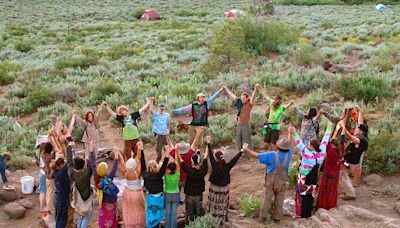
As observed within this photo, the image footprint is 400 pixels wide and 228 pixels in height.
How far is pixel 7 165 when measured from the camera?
1148 cm

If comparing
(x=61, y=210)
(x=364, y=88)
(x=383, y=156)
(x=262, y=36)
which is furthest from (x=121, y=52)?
(x=61, y=210)

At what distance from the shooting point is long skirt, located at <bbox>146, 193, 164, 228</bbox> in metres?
7.60

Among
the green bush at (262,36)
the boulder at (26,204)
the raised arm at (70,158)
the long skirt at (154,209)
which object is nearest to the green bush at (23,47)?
the green bush at (262,36)

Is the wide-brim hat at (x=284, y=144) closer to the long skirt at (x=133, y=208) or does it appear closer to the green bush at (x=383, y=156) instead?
the long skirt at (x=133, y=208)

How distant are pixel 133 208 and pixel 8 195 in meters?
3.81

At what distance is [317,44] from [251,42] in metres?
4.03

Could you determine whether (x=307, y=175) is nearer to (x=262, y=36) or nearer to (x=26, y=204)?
(x=26, y=204)

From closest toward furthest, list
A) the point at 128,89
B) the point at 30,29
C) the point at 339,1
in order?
the point at 128,89
the point at 30,29
the point at 339,1

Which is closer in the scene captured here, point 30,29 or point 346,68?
point 346,68

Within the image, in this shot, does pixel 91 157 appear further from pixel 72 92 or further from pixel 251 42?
pixel 251 42

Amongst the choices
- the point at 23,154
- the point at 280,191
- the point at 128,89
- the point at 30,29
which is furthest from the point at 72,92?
the point at 30,29

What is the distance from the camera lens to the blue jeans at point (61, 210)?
7.81 m

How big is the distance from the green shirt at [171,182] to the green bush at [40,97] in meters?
11.0

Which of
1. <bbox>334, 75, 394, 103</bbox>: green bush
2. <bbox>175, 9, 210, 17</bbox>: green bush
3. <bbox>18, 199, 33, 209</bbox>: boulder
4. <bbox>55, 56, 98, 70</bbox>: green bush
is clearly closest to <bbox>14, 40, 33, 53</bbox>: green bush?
<bbox>55, 56, 98, 70</bbox>: green bush
